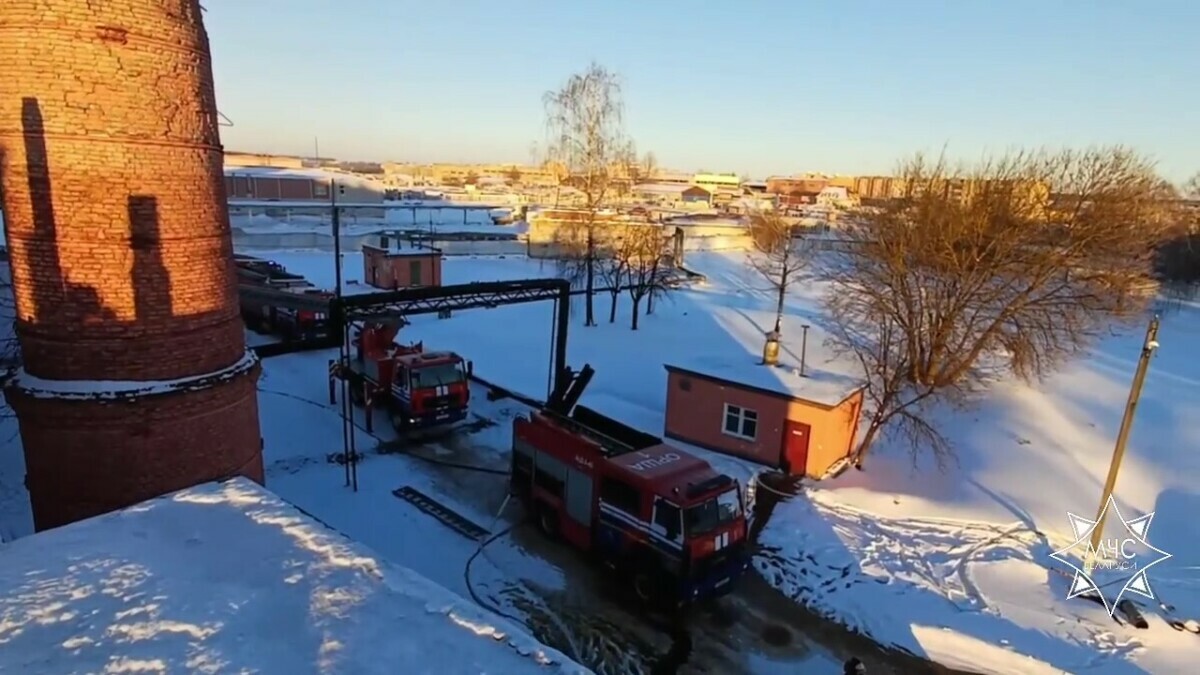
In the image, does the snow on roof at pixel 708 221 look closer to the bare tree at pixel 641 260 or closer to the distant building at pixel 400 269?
the bare tree at pixel 641 260

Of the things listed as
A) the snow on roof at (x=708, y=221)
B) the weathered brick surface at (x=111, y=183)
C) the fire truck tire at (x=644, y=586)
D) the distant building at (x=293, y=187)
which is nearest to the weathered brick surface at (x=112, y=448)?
the weathered brick surface at (x=111, y=183)

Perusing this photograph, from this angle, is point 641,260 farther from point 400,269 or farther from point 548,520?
point 548,520

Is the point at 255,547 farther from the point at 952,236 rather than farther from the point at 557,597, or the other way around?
the point at 952,236

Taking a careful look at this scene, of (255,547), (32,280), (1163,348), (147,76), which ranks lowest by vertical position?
(1163,348)

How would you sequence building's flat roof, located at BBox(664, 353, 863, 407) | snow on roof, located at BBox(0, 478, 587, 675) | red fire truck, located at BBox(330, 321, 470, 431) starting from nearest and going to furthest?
1. snow on roof, located at BBox(0, 478, 587, 675)
2. building's flat roof, located at BBox(664, 353, 863, 407)
3. red fire truck, located at BBox(330, 321, 470, 431)

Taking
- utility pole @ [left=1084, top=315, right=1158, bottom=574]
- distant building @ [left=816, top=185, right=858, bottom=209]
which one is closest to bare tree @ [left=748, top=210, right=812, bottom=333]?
distant building @ [left=816, top=185, right=858, bottom=209]

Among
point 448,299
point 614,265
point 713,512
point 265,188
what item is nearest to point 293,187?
point 265,188

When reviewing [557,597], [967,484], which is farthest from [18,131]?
[967,484]

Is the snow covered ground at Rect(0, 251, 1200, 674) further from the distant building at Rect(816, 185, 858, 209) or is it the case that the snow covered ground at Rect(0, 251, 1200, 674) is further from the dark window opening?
the distant building at Rect(816, 185, 858, 209)
